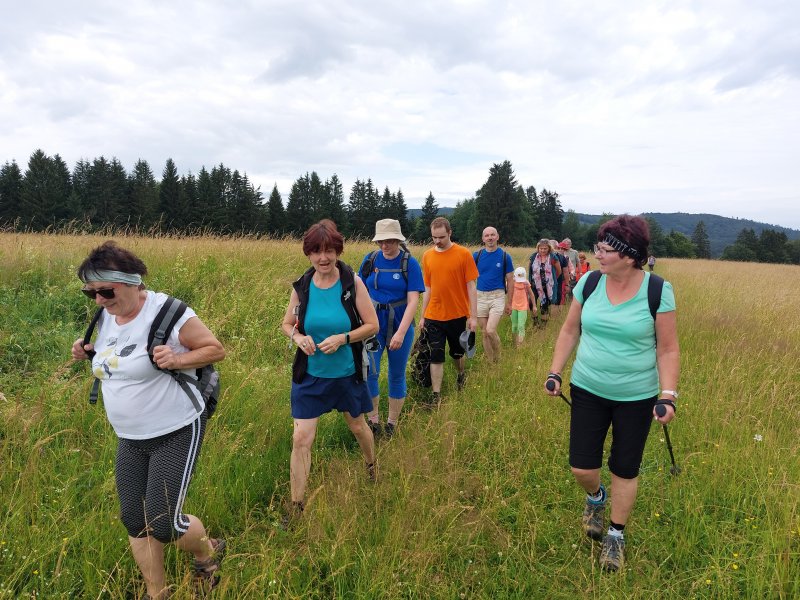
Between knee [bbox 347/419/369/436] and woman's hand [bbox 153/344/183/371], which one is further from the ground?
woman's hand [bbox 153/344/183/371]

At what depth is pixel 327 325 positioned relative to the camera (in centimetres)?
289

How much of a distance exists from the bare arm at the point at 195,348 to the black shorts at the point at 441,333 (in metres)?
3.05

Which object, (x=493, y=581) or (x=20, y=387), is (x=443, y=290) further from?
(x=20, y=387)

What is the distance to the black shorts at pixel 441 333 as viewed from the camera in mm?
4930

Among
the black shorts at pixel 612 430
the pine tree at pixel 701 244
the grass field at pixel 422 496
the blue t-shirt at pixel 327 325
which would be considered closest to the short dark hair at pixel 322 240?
the blue t-shirt at pixel 327 325

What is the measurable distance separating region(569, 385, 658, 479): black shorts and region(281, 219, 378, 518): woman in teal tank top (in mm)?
1383

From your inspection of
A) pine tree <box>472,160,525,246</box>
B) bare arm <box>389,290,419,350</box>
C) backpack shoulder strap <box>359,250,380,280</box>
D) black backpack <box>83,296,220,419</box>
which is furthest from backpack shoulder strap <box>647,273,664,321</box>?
pine tree <box>472,160,525,246</box>

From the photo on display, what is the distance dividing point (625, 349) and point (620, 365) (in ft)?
0.30

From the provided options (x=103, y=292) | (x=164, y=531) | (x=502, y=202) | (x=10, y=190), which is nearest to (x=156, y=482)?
(x=164, y=531)

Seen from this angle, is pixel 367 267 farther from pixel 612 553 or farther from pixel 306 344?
pixel 612 553

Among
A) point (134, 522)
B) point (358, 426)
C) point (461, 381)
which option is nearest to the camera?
point (134, 522)

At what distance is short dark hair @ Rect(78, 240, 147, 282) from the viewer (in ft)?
6.38

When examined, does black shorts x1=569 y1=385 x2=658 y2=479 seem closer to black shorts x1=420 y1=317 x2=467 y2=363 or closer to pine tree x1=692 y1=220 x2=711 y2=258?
black shorts x1=420 y1=317 x2=467 y2=363

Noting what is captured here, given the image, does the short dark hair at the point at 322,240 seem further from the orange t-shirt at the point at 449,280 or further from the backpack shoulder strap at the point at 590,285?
the orange t-shirt at the point at 449,280
